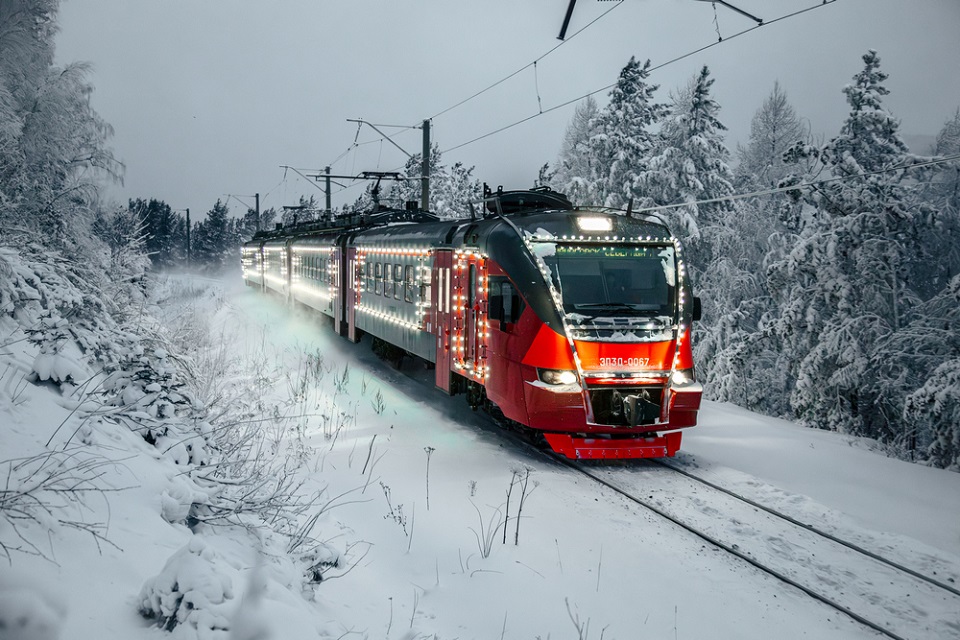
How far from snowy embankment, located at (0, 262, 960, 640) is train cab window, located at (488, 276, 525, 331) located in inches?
71.6

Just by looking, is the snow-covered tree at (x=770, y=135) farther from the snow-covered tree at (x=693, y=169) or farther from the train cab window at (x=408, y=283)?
the train cab window at (x=408, y=283)

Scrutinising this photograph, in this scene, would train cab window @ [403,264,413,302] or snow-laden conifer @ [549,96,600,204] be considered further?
snow-laden conifer @ [549,96,600,204]

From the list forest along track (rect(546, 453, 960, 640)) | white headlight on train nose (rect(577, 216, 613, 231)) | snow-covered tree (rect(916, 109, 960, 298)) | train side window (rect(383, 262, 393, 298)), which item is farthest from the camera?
snow-covered tree (rect(916, 109, 960, 298))

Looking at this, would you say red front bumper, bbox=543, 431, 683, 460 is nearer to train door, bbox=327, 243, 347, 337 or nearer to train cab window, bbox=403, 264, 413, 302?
train cab window, bbox=403, 264, 413, 302

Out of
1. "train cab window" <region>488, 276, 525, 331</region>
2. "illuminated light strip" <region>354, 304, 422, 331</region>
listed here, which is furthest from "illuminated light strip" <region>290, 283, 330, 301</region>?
"train cab window" <region>488, 276, 525, 331</region>

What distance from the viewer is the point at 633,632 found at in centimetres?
440

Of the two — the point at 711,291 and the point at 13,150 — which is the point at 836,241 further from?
the point at 13,150

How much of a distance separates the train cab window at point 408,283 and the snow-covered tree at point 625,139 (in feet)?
43.3

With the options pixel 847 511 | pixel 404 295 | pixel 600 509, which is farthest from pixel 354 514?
pixel 404 295

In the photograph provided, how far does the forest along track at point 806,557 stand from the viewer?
4.64 metres

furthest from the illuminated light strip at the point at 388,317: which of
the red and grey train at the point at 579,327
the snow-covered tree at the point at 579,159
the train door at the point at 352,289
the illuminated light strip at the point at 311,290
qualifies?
the snow-covered tree at the point at 579,159

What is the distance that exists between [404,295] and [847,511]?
8.68 m

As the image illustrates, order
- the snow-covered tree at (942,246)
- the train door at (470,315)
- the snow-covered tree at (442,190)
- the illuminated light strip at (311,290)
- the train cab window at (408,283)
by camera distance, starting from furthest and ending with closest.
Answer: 1. the snow-covered tree at (442,190)
2. the illuminated light strip at (311,290)
3. the snow-covered tree at (942,246)
4. the train cab window at (408,283)
5. the train door at (470,315)

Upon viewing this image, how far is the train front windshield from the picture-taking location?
26.0ft
